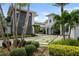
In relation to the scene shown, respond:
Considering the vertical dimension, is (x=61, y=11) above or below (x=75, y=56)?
above

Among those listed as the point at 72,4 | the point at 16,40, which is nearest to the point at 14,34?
the point at 16,40

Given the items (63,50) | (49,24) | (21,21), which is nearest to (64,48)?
(63,50)

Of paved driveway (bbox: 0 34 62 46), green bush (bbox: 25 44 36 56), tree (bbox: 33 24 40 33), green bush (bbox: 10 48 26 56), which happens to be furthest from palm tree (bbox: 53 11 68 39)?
green bush (bbox: 10 48 26 56)

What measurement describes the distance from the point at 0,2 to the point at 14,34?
0.98 metres

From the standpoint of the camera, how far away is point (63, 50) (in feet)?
20.5

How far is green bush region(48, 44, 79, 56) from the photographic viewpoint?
20.1 ft

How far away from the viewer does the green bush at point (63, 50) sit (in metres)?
6.13

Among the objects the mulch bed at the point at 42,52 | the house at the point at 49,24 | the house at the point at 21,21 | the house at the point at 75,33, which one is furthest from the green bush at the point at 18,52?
the house at the point at 75,33

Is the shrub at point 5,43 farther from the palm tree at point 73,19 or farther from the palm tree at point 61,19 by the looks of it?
the palm tree at point 73,19

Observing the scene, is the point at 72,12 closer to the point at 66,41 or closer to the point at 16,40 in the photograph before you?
the point at 66,41

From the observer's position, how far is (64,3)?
6.39m

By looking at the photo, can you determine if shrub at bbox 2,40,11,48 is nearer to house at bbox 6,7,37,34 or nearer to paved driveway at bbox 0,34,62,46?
house at bbox 6,7,37,34

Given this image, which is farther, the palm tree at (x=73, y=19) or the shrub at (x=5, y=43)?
the shrub at (x=5, y=43)

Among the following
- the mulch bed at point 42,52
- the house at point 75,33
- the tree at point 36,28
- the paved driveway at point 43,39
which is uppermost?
the tree at point 36,28
